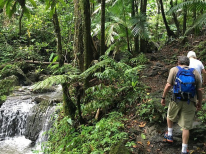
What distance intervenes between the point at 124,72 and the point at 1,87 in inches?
344

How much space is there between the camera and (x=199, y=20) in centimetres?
612

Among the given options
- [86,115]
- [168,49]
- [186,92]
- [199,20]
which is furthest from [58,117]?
[168,49]

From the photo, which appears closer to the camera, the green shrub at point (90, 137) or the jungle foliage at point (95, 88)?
the green shrub at point (90, 137)

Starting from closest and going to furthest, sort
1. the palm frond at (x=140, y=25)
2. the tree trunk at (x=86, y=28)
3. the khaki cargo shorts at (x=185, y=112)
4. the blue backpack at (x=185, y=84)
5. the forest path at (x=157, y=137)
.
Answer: the blue backpack at (x=185, y=84), the khaki cargo shorts at (x=185, y=112), the forest path at (x=157, y=137), the tree trunk at (x=86, y=28), the palm frond at (x=140, y=25)

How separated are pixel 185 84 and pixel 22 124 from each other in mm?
7524

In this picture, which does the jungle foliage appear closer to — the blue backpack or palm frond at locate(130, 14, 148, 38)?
palm frond at locate(130, 14, 148, 38)

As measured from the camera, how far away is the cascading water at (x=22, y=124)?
24.4ft

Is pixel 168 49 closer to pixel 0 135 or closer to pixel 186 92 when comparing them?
pixel 186 92

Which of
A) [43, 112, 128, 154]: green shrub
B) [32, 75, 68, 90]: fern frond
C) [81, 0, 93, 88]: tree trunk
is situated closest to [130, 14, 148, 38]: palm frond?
[81, 0, 93, 88]: tree trunk

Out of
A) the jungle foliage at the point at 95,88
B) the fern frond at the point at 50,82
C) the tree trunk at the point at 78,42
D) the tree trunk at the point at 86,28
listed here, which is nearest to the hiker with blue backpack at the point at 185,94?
the jungle foliage at the point at 95,88

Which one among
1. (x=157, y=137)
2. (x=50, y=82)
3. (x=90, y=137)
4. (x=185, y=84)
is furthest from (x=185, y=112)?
(x=50, y=82)

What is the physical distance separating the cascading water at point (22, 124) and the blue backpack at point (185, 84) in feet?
18.4

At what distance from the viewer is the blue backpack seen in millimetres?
3449

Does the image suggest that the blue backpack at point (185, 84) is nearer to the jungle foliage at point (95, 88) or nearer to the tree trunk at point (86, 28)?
the jungle foliage at point (95, 88)
